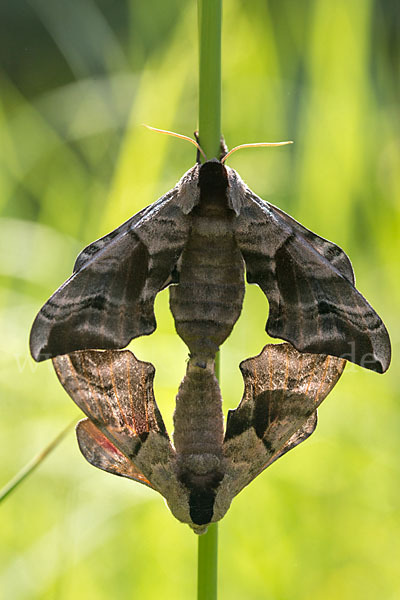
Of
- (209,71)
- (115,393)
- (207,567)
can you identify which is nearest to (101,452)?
(115,393)

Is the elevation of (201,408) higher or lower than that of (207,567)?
higher

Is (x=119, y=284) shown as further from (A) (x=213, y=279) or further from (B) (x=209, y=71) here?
(B) (x=209, y=71)

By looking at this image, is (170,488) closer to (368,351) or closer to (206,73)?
(368,351)

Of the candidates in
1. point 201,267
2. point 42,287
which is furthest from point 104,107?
point 201,267

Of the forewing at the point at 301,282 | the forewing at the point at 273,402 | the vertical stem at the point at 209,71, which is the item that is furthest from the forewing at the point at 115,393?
Result: the vertical stem at the point at 209,71

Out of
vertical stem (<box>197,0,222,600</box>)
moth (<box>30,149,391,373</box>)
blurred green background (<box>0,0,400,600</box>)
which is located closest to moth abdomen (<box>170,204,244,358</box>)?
moth (<box>30,149,391,373</box>)

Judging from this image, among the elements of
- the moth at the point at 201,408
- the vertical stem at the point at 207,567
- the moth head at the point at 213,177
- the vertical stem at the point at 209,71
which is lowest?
the vertical stem at the point at 207,567

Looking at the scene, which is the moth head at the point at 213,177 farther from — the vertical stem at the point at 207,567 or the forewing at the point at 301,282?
the vertical stem at the point at 207,567

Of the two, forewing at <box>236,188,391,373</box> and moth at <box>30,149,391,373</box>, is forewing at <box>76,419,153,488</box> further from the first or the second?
forewing at <box>236,188,391,373</box>
